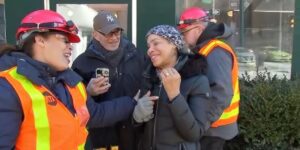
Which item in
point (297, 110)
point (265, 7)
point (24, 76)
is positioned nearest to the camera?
point (24, 76)

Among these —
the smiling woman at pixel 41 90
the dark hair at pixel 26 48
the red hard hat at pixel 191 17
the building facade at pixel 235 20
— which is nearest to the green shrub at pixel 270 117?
the building facade at pixel 235 20

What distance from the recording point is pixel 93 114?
8.87 feet

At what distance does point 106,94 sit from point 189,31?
2.61ft

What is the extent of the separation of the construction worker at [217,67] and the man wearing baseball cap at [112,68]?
485 mm

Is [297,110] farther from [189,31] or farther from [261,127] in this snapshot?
[189,31]

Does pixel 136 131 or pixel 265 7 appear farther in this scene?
pixel 265 7

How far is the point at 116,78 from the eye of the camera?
3.40 metres

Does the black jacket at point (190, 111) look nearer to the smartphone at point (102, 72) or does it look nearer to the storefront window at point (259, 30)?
the smartphone at point (102, 72)

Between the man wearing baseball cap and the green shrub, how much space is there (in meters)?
1.59

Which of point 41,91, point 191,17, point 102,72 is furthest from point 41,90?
point 191,17

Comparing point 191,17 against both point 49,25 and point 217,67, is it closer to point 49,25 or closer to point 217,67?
point 217,67

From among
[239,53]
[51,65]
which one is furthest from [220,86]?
[239,53]

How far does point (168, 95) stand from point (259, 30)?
3286 millimetres

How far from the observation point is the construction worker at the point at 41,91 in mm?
1981
